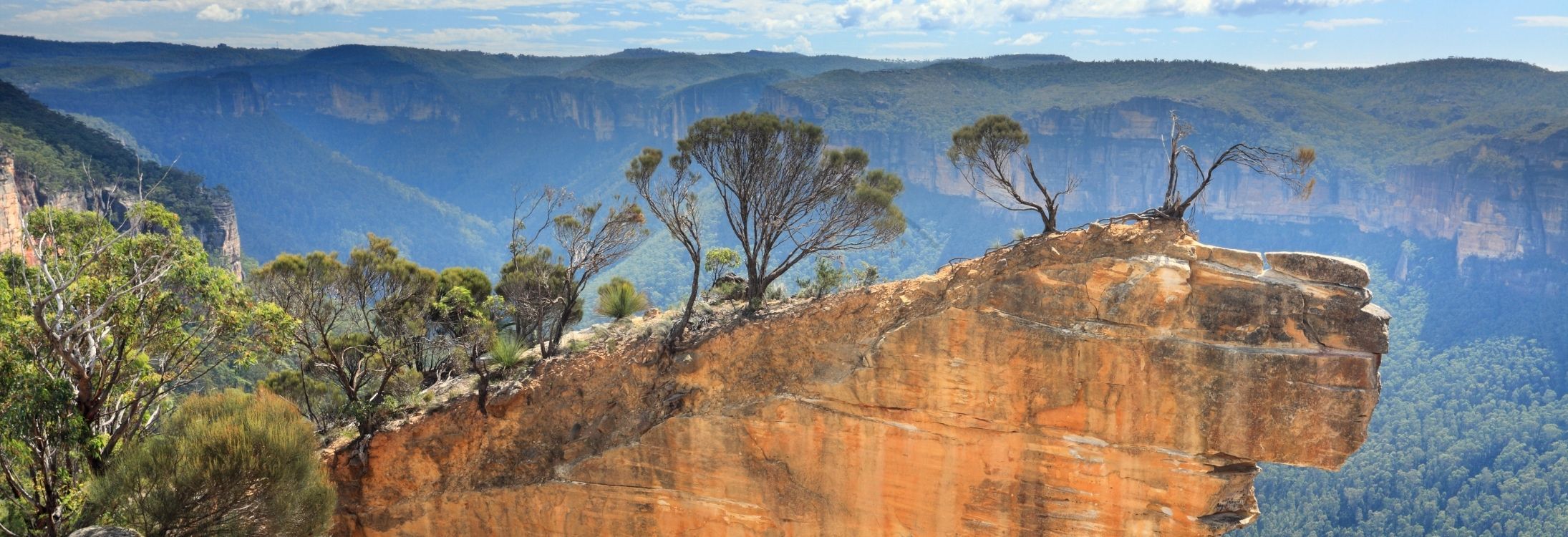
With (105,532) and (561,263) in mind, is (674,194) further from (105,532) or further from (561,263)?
(105,532)

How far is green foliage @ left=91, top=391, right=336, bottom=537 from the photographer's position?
12.9 meters

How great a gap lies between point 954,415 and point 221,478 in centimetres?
1118

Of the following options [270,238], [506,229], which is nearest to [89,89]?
[270,238]

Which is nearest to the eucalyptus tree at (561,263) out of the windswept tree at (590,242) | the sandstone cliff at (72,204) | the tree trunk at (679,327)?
the windswept tree at (590,242)

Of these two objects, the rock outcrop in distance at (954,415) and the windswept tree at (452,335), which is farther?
the windswept tree at (452,335)

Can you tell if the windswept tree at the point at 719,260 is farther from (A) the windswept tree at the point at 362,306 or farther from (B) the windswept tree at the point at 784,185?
(A) the windswept tree at the point at 362,306

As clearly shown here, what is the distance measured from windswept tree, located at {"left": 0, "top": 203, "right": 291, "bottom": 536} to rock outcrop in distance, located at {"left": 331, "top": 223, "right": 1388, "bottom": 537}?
15.4 feet

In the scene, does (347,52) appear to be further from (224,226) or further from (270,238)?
(224,226)

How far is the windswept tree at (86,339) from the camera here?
12.5m

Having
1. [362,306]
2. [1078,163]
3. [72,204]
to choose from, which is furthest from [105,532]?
[1078,163]

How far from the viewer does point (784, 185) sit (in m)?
20.5

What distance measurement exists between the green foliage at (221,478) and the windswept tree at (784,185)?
342 inches

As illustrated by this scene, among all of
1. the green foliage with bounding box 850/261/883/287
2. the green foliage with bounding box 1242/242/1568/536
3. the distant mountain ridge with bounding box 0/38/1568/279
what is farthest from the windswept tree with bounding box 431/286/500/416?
the distant mountain ridge with bounding box 0/38/1568/279

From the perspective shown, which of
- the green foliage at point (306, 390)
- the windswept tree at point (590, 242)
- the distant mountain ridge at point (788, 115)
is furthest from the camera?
the distant mountain ridge at point (788, 115)
